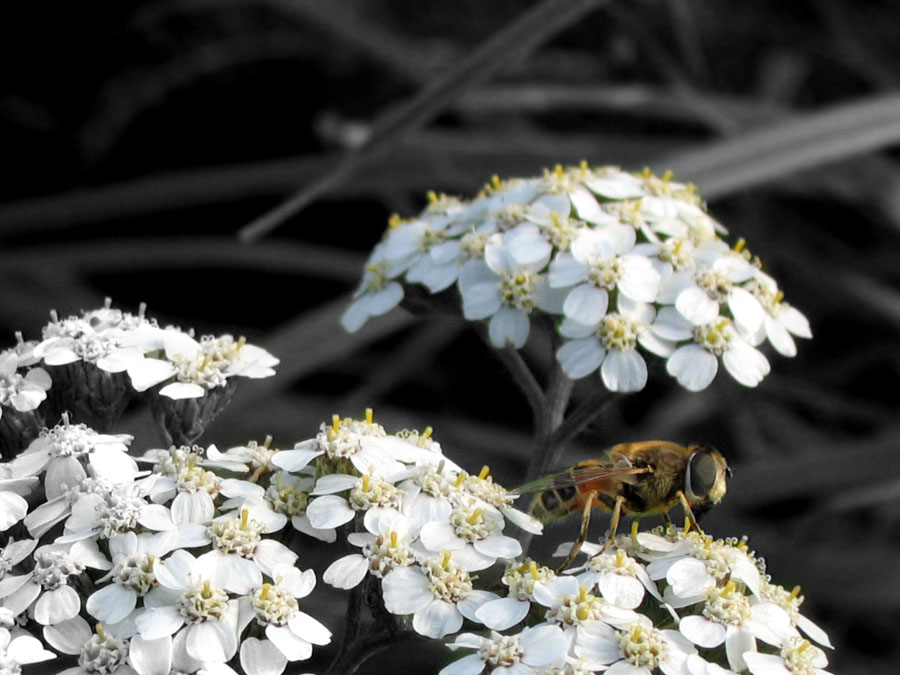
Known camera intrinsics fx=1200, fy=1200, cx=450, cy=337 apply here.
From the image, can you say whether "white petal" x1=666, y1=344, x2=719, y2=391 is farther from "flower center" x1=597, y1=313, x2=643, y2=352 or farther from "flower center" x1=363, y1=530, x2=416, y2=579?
"flower center" x1=363, y1=530, x2=416, y2=579

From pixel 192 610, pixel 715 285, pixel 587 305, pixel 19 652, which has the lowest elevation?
pixel 19 652

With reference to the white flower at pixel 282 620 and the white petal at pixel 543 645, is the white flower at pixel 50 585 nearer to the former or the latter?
the white flower at pixel 282 620

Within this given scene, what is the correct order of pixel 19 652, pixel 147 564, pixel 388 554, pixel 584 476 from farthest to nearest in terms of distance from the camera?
pixel 584 476
pixel 388 554
pixel 147 564
pixel 19 652

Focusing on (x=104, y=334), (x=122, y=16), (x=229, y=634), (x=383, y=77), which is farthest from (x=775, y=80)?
(x=229, y=634)

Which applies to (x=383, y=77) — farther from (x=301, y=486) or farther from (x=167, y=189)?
(x=301, y=486)

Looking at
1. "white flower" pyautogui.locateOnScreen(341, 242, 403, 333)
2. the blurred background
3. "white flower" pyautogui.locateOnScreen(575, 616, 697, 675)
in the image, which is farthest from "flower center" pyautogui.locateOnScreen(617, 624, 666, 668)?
the blurred background

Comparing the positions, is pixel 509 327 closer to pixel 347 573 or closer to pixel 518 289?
pixel 518 289

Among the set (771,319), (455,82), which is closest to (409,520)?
(771,319)
